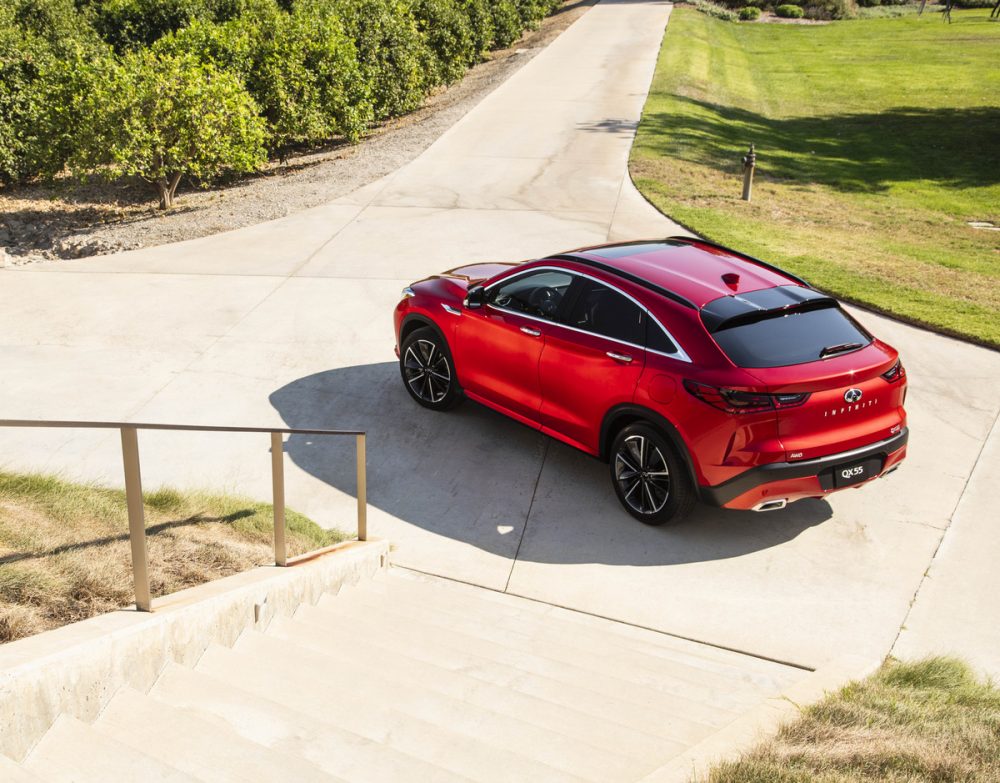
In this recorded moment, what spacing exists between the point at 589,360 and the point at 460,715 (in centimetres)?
372

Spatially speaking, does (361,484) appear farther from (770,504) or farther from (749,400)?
(770,504)

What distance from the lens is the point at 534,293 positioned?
27.0 ft

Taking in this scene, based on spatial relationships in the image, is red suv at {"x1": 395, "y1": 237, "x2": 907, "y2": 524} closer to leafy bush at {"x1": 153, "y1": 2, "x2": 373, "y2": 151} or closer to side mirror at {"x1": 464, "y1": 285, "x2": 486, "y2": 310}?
side mirror at {"x1": 464, "y1": 285, "x2": 486, "y2": 310}

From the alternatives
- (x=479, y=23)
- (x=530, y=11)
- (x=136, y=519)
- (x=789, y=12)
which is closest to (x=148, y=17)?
(x=479, y=23)

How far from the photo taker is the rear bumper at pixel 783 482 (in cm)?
668

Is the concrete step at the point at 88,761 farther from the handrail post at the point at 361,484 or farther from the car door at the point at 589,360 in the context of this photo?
the car door at the point at 589,360

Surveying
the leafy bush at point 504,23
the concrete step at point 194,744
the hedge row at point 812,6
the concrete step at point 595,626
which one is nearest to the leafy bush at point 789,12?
the hedge row at point 812,6

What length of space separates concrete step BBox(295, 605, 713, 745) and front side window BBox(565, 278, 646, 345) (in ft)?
9.21

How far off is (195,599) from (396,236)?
10.9 metres

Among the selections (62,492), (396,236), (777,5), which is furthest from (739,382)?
(777,5)

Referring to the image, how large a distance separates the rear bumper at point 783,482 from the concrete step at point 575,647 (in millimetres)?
1540

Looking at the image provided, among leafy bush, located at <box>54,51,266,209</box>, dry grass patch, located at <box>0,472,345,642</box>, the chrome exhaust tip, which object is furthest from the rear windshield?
leafy bush, located at <box>54,51,266,209</box>

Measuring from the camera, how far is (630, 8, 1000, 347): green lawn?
13617 millimetres

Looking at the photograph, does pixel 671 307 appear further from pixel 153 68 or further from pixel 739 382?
pixel 153 68
